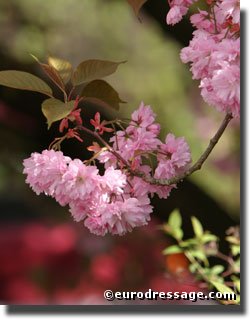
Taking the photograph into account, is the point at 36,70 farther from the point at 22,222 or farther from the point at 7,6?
the point at 22,222

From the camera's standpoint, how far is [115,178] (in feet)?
3.02

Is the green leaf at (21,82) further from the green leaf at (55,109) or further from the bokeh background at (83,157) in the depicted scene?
the bokeh background at (83,157)

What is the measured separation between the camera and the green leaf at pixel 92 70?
3.18 ft

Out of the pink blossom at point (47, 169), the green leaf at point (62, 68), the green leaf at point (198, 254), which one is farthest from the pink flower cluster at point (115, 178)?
the green leaf at point (198, 254)

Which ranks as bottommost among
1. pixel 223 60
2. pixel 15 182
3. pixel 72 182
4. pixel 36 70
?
pixel 72 182

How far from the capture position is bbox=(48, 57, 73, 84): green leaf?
979 mm

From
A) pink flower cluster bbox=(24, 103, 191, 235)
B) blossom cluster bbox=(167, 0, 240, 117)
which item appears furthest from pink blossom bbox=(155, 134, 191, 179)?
blossom cluster bbox=(167, 0, 240, 117)

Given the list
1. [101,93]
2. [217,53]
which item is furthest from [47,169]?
[217,53]

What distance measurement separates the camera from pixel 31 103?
179 cm

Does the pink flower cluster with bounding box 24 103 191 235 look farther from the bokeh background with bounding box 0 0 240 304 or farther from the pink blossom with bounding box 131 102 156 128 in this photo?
the bokeh background with bounding box 0 0 240 304

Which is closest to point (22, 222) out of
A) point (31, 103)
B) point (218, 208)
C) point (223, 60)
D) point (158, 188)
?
point (31, 103)

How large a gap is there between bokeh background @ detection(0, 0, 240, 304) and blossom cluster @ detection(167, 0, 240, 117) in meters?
0.65

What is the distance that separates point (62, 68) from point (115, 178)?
0.19 meters

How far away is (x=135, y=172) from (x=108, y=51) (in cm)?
129
